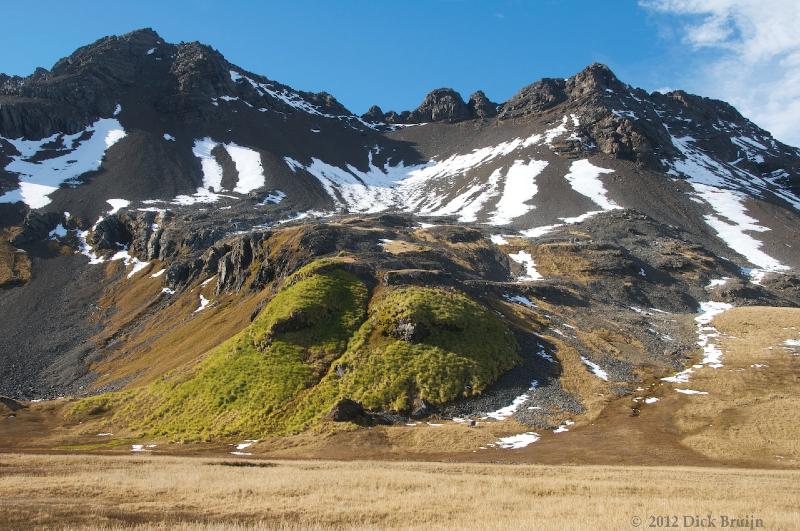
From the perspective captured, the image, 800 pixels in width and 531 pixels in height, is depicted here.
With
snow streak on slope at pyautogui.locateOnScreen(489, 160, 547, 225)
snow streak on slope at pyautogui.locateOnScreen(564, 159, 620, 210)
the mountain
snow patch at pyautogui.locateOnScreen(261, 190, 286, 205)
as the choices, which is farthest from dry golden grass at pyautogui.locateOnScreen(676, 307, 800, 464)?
snow patch at pyautogui.locateOnScreen(261, 190, 286, 205)

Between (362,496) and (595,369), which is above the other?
(362,496)

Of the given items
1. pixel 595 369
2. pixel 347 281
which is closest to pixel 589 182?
pixel 595 369

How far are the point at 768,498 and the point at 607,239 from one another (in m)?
113

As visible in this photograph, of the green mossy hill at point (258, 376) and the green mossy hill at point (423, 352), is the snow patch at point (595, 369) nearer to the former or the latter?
the green mossy hill at point (423, 352)

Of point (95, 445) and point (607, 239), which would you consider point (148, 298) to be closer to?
point (95, 445)

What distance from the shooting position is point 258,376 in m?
52.0

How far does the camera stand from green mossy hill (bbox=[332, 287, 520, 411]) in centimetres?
4988

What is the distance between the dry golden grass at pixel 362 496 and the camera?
56.5 ft

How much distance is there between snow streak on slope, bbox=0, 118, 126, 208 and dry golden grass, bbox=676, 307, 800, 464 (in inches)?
6727

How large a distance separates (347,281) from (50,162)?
167475mm

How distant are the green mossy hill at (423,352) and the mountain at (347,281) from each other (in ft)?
0.73

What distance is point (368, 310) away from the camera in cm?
6059

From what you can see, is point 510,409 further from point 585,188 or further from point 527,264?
point 585,188

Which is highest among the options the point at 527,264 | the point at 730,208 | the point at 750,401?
the point at 730,208
